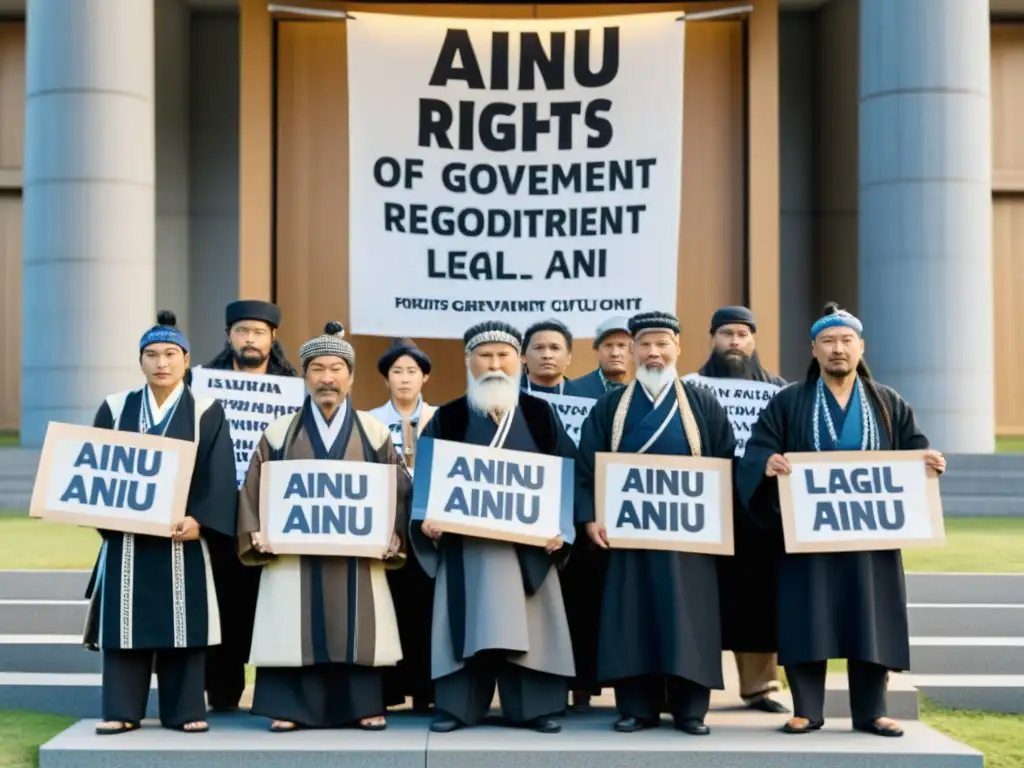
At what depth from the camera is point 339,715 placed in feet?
18.6

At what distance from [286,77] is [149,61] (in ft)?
4.41

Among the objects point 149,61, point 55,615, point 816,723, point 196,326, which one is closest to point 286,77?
point 149,61

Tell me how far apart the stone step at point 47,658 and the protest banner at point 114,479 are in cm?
144

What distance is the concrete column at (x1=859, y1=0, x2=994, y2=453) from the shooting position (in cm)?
1184

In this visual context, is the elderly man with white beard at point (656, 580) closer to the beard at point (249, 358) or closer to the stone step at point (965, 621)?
the beard at point (249, 358)

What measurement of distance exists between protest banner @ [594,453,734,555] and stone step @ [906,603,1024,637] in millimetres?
1915

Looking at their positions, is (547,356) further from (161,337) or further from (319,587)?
(161,337)

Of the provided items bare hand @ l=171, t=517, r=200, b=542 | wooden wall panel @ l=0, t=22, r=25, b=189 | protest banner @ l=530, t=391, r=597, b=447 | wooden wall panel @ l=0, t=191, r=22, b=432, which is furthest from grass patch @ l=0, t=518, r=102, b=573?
wooden wall panel @ l=0, t=22, r=25, b=189

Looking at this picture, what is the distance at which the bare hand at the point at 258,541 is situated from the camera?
554cm

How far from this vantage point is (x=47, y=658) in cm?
662

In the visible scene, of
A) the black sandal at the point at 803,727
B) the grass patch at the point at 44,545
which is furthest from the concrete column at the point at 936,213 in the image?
the grass patch at the point at 44,545

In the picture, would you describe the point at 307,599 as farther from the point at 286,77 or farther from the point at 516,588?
the point at 286,77

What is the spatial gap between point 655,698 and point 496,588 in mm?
835

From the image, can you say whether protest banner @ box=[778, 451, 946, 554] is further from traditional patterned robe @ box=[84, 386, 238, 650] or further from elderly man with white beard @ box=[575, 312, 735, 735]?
traditional patterned robe @ box=[84, 386, 238, 650]
